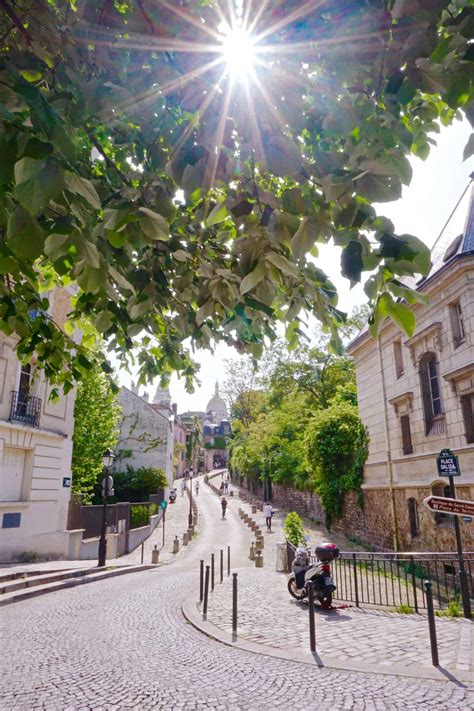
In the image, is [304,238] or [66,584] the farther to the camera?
[66,584]

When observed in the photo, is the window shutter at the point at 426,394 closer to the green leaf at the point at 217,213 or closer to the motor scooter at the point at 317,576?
the motor scooter at the point at 317,576

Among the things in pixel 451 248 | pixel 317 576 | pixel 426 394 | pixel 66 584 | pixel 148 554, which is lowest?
pixel 148 554

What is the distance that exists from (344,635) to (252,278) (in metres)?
6.83

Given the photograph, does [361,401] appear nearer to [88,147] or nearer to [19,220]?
[88,147]

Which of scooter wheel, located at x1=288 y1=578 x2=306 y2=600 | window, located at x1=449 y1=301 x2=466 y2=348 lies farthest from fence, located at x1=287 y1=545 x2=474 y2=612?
window, located at x1=449 y1=301 x2=466 y2=348

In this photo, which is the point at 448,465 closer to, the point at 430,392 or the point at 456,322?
the point at 456,322

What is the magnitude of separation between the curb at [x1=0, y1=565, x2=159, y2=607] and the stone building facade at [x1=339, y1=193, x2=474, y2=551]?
31.0ft

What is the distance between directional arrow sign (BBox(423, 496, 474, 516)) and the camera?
773 centimetres

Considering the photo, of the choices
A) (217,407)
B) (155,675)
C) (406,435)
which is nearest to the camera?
(155,675)

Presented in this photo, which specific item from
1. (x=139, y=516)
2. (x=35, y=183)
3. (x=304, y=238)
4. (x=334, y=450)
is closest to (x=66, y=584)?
(x=304, y=238)

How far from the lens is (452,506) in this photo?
790 cm

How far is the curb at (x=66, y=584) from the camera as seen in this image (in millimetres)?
10617

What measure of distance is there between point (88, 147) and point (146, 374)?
118 inches

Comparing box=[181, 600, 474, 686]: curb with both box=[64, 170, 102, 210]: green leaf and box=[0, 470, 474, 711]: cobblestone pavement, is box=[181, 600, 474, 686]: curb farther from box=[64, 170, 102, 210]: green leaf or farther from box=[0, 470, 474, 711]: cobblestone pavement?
box=[64, 170, 102, 210]: green leaf
